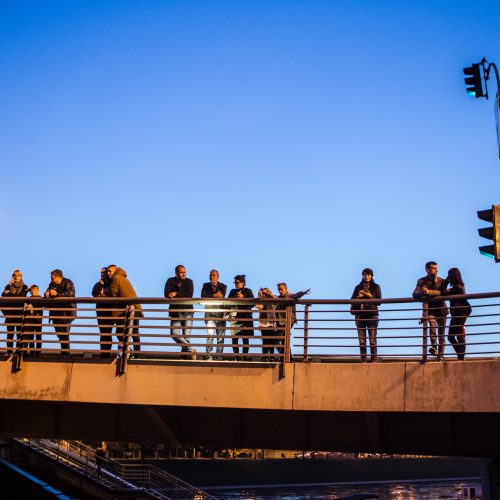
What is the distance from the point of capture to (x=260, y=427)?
1227 centimetres

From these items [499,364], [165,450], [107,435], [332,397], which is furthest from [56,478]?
[165,450]

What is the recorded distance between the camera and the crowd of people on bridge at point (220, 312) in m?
11.1

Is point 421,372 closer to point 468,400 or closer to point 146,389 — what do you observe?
point 468,400

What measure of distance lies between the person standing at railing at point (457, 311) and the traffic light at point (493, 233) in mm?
1041

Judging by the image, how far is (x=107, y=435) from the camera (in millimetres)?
12703

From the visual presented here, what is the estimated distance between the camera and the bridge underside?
11430 millimetres

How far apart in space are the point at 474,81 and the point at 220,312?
752 centimetres

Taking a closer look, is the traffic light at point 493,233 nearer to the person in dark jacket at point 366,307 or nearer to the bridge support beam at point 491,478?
the person in dark jacket at point 366,307

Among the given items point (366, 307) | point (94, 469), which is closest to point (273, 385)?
point (366, 307)

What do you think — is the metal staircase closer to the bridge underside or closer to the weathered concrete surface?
the bridge underside

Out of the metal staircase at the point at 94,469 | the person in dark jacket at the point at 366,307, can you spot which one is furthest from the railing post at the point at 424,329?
the metal staircase at the point at 94,469

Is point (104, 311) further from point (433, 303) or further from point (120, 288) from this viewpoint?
point (433, 303)

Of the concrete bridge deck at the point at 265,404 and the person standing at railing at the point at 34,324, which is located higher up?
the person standing at railing at the point at 34,324

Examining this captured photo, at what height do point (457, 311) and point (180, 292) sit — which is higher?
point (180, 292)
